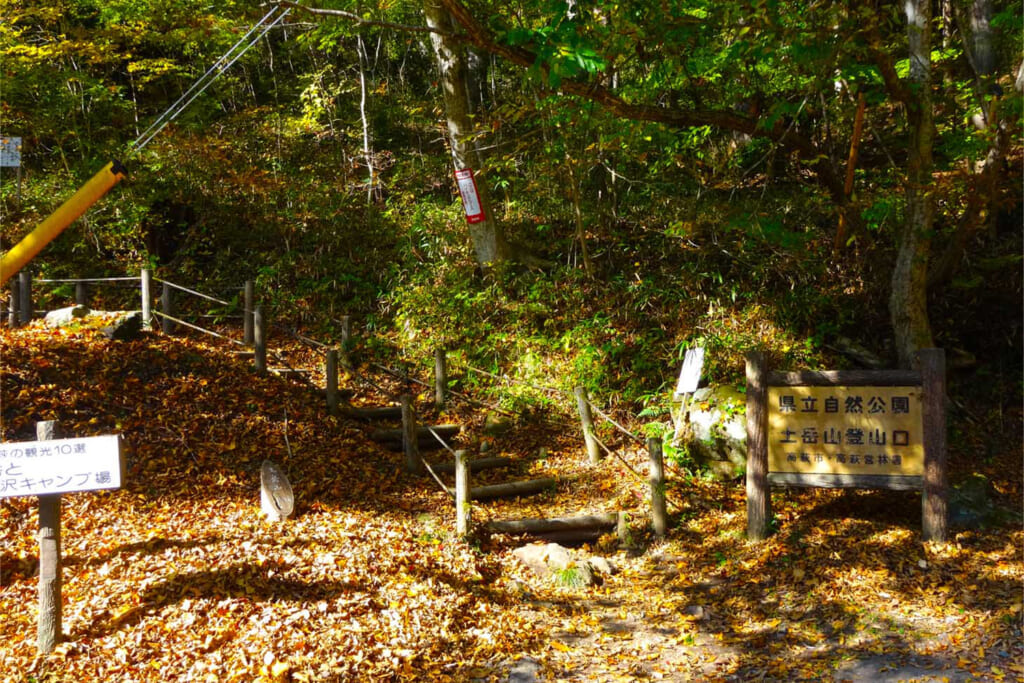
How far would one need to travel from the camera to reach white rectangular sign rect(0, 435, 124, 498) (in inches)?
174

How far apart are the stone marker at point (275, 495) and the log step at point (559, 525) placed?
1.95m

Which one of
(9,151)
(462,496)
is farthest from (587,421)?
(9,151)

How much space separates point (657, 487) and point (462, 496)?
201cm

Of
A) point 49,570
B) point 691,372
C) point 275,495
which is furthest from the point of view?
point 691,372

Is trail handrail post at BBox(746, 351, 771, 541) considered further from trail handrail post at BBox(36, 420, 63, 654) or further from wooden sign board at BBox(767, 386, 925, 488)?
trail handrail post at BBox(36, 420, 63, 654)

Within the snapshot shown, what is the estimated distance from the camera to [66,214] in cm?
465

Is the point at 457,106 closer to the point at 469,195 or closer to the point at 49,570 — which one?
the point at 469,195

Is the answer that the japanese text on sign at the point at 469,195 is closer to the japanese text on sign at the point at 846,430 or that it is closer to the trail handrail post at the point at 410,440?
the trail handrail post at the point at 410,440

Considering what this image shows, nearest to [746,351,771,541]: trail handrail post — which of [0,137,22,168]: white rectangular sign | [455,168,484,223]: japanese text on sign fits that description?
[455,168,484,223]: japanese text on sign

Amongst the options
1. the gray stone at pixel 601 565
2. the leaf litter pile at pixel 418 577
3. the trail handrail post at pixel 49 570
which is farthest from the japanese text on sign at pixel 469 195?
the trail handrail post at pixel 49 570

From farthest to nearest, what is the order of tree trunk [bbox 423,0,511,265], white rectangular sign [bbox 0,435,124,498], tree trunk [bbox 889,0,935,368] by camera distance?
1. tree trunk [bbox 423,0,511,265]
2. tree trunk [bbox 889,0,935,368]
3. white rectangular sign [bbox 0,435,124,498]

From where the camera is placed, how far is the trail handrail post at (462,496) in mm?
6633

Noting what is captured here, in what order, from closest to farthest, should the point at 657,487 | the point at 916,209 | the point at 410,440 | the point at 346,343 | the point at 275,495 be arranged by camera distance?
1. the point at 275,495
2. the point at 657,487
3. the point at 916,209
4. the point at 410,440
5. the point at 346,343

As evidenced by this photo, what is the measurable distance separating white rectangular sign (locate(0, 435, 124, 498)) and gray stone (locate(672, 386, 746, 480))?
→ 20.0 feet
